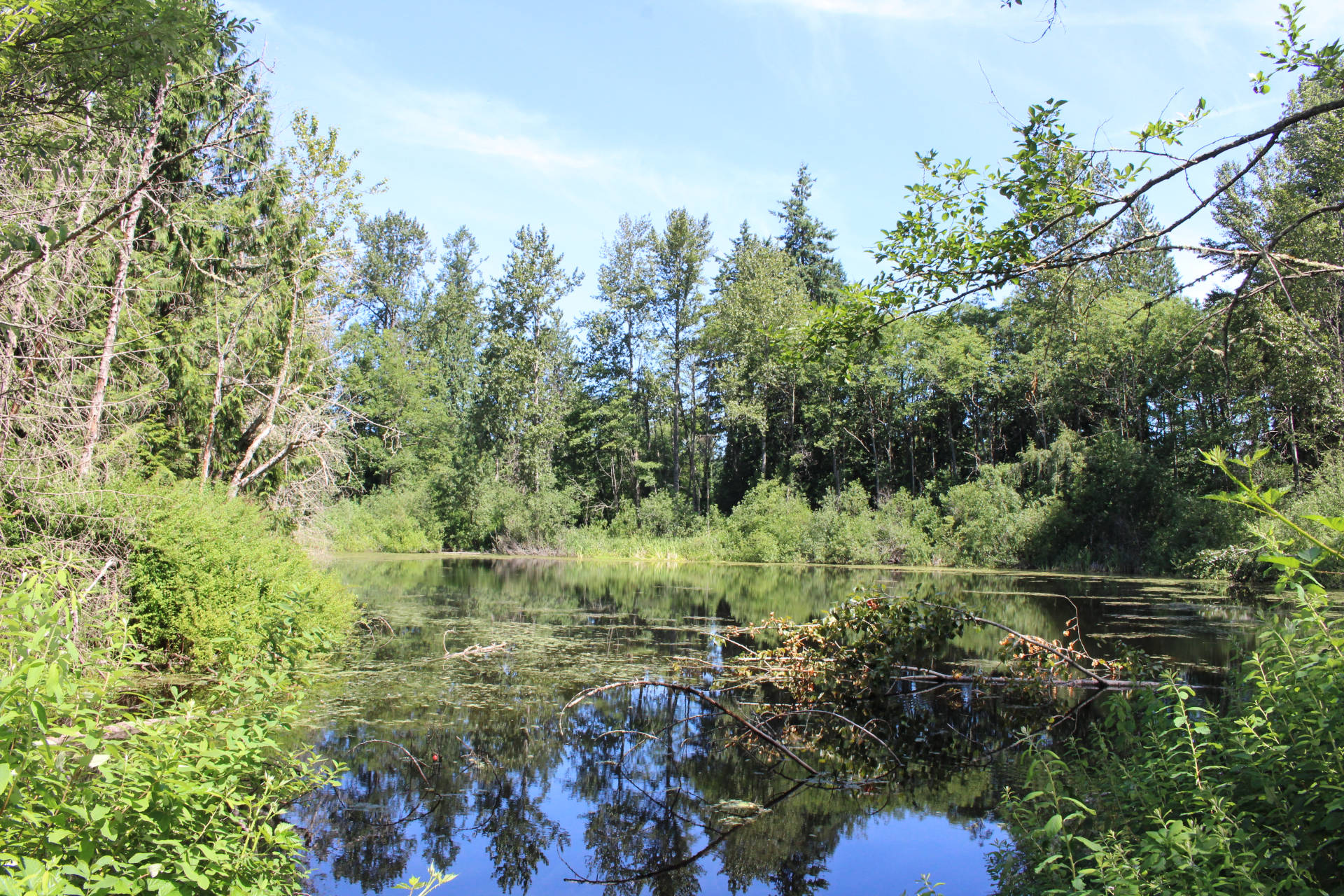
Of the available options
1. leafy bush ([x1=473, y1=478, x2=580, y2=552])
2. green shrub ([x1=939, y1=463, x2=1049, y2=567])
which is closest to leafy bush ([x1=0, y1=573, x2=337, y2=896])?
green shrub ([x1=939, y1=463, x2=1049, y2=567])

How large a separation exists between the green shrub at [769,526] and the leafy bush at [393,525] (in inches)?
590

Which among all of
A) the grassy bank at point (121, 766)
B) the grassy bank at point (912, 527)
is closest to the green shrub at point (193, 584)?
the grassy bank at point (121, 766)

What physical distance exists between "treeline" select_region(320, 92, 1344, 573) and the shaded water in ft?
49.7

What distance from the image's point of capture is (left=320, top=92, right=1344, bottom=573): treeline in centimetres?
2789

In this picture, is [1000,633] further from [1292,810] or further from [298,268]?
[298,268]

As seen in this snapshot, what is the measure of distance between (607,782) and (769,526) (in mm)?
30410

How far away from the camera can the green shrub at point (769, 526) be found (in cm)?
3588

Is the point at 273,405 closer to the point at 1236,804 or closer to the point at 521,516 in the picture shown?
the point at 1236,804

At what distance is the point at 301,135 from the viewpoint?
53.1 feet

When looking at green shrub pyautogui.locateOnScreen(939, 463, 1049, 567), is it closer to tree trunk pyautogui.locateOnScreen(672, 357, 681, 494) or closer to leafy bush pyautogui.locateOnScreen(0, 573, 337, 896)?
tree trunk pyautogui.locateOnScreen(672, 357, 681, 494)

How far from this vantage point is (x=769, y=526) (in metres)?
36.8

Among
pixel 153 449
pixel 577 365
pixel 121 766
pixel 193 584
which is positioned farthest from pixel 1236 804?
pixel 577 365

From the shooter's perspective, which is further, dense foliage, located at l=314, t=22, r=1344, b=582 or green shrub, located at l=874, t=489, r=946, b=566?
green shrub, located at l=874, t=489, r=946, b=566

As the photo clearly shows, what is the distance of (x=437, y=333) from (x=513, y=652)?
43.9 m
